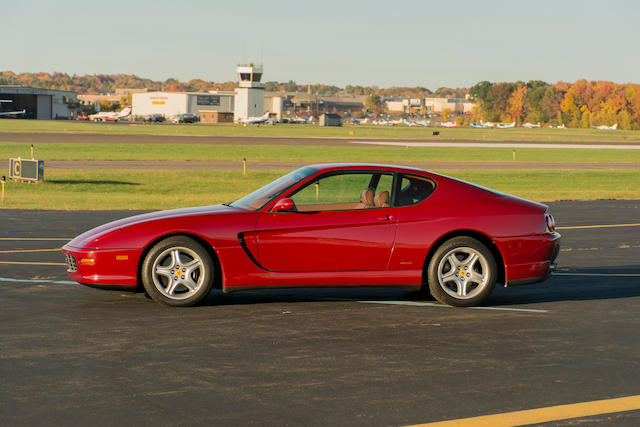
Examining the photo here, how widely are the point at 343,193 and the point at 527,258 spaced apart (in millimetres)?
2053

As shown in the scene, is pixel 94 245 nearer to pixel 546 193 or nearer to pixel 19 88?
pixel 546 193

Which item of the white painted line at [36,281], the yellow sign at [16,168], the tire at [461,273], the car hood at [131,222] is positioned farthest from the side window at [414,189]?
the yellow sign at [16,168]

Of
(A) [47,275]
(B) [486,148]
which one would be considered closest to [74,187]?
(A) [47,275]

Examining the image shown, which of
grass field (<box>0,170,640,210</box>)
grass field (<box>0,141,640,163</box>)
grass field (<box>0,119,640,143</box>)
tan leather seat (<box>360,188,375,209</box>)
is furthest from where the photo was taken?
grass field (<box>0,119,640,143</box>)

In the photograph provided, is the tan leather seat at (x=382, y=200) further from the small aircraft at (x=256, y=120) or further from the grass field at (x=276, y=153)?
the small aircraft at (x=256, y=120)

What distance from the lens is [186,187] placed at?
30.8 m

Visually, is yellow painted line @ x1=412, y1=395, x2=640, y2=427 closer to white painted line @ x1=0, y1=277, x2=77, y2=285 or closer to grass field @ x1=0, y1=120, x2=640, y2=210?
white painted line @ x1=0, y1=277, x2=77, y2=285

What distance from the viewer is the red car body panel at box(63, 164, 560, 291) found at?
335 inches

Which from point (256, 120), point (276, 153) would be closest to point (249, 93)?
point (256, 120)

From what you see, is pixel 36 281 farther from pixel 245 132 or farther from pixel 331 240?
pixel 245 132

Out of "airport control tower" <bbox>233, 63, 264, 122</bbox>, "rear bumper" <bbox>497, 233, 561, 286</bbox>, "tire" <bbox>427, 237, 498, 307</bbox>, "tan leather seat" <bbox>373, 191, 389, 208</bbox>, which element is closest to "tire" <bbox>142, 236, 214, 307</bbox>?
"tan leather seat" <bbox>373, 191, 389, 208</bbox>

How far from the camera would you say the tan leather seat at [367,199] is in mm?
8898

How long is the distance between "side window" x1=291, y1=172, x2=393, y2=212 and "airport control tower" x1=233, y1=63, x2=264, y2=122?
5919 inches

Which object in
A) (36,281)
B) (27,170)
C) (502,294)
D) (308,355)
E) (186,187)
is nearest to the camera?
(308,355)
